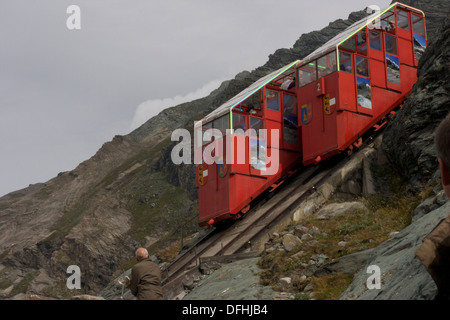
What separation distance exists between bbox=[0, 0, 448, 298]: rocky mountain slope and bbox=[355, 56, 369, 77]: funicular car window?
21.2m

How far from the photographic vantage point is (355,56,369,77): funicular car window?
2188 centimetres

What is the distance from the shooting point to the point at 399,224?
1395 cm

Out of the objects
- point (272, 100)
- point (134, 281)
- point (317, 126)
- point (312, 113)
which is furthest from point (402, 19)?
point (134, 281)

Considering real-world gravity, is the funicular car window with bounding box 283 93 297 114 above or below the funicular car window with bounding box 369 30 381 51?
below

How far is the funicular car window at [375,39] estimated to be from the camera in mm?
22562

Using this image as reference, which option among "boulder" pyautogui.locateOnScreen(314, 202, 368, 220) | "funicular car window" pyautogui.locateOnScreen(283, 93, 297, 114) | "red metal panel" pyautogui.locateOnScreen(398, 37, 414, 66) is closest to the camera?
"boulder" pyautogui.locateOnScreen(314, 202, 368, 220)

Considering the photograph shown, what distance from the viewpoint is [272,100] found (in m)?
24.0

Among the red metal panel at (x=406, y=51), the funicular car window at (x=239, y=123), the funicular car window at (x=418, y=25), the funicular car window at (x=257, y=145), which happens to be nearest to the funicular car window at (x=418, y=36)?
the funicular car window at (x=418, y=25)

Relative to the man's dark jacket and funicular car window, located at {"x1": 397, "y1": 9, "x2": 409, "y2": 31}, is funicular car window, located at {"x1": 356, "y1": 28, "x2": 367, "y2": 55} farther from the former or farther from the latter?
the man's dark jacket

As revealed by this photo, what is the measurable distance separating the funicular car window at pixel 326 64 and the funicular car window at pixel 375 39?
1.66m

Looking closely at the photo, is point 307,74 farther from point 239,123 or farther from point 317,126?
point 239,123

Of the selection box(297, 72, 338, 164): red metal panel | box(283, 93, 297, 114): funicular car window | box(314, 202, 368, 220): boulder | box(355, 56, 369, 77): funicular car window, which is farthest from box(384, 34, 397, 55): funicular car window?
box(314, 202, 368, 220): boulder

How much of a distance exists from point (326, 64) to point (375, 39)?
2.12 meters

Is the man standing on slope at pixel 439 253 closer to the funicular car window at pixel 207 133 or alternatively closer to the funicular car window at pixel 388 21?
the funicular car window at pixel 207 133
